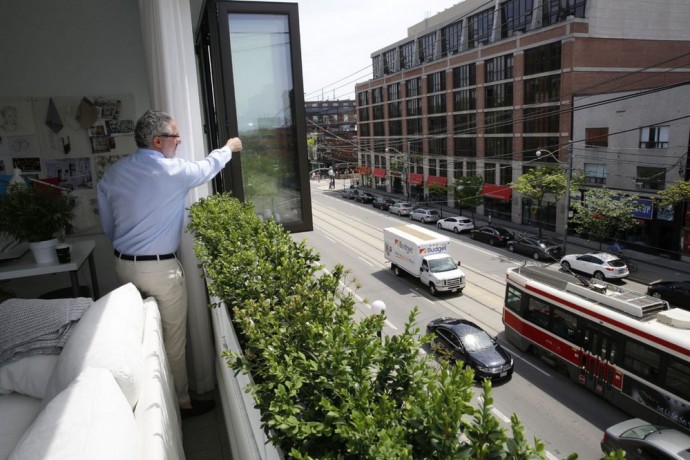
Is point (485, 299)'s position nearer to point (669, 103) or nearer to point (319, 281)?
point (669, 103)

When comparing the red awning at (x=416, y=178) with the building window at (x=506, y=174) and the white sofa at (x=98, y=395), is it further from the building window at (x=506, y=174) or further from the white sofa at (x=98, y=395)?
the white sofa at (x=98, y=395)

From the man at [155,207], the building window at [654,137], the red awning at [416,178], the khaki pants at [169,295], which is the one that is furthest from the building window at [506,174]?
the khaki pants at [169,295]

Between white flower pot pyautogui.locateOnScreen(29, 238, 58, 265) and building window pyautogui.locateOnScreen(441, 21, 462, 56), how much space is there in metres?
30.8

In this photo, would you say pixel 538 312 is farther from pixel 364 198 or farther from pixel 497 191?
pixel 364 198

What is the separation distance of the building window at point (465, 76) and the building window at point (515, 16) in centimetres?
246

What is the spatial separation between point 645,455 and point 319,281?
667cm

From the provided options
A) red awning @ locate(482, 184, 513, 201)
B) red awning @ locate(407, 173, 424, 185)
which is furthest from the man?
red awning @ locate(407, 173, 424, 185)

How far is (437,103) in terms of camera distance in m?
31.7

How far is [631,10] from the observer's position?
23688mm

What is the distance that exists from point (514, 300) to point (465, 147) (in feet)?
65.5

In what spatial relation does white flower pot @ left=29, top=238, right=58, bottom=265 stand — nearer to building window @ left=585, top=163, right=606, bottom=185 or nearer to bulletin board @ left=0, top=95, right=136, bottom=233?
bulletin board @ left=0, top=95, right=136, bottom=233

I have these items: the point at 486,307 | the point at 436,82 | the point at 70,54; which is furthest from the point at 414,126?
the point at 70,54

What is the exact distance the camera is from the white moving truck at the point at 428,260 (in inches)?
589

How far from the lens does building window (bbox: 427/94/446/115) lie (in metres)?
31.1
